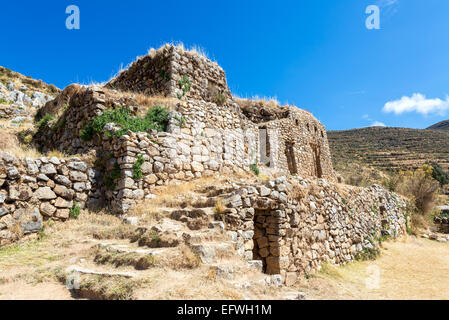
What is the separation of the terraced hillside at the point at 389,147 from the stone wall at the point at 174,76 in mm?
28015

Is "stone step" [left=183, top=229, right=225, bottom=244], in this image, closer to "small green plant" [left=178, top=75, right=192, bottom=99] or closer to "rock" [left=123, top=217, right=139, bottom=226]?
"rock" [left=123, top=217, right=139, bottom=226]

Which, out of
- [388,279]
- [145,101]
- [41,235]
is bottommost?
[388,279]

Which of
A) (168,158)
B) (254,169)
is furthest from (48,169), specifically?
(254,169)

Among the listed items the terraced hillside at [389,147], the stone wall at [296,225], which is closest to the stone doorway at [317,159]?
the stone wall at [296,225]

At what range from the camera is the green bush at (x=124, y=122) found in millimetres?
7895

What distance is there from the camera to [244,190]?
19.9 ft

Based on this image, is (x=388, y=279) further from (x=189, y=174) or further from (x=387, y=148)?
(x=387, y=148)

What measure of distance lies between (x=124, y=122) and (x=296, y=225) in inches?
220

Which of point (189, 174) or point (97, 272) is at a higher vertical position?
point (189, 174)

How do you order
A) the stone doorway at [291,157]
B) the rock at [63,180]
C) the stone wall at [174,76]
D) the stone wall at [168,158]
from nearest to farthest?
1. the rock at [63,180]
2. the stone wall at [168,158]
3. the stone wall at [174,76]
4. the stone doorway at [291,157]

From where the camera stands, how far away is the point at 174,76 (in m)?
10.4

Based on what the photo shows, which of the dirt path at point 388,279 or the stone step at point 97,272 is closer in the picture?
the stone step at point 97,272

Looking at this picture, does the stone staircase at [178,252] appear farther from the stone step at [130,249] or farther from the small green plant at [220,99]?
the small green plant at [220,99]

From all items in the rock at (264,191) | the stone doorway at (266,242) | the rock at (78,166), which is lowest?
the stone doorway at (266,242)
